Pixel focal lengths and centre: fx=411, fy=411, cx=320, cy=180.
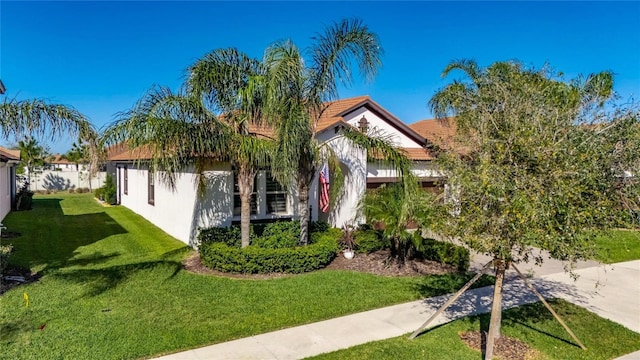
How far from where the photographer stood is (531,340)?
6.94m

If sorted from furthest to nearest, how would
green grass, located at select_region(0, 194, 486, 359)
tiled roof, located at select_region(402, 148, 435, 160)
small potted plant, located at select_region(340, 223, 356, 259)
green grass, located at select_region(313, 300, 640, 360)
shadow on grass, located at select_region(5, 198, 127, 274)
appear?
tiled roof, located at select_region(402, 148, 435, 160) → small potted plant, located at select_region(340, 223, 356, 259) → shadow on grass, located at select_region(5, 198, 127, 274) → green grass, located at select_region(0, 194, 486, 359) → green grass, located at select_region(313, 300, 640, 360)

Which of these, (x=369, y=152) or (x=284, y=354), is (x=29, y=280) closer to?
(x=284, y=354)

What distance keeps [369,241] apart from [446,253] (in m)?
2.33

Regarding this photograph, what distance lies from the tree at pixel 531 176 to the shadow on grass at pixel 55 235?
408 inches

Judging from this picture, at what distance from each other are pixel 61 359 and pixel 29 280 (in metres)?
4.86

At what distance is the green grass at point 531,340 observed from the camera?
248 inches

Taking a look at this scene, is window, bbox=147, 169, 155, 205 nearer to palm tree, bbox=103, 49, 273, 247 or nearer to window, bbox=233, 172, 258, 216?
window, bbox=233, 172, 258, 216

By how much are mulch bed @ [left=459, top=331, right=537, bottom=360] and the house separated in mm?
4088

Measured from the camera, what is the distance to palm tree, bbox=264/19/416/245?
1001 cm

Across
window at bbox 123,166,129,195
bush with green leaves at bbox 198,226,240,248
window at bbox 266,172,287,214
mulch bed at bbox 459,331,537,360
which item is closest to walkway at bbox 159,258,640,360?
mulch bed at bbox 459,331,537,360

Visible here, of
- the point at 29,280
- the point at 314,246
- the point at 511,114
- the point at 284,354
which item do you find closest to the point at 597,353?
the point at 511,114

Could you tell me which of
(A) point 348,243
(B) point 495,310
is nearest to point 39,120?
(A) point 348,243

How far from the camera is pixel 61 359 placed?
5820mm

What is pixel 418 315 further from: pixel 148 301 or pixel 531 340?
pixel 148 301
